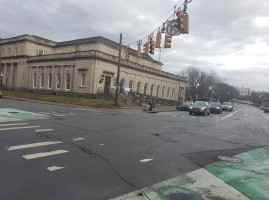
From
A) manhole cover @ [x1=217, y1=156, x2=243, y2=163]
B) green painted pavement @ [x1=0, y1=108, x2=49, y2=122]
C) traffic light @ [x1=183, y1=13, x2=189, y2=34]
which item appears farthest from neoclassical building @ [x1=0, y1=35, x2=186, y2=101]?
manhole cover @ [x1=217, y1=156, x2=243, y2=163]

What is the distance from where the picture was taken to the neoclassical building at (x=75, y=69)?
3994 centimetres

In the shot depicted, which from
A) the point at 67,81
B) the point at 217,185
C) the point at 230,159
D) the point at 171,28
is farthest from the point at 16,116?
the point at 67,81

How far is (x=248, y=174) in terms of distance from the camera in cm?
570

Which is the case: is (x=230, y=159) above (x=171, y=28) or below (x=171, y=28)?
below

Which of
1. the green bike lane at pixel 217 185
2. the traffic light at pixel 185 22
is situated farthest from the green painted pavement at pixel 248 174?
the traffic light at pixel 185 22

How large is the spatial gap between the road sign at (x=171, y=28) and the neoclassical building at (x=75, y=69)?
26.2 metres

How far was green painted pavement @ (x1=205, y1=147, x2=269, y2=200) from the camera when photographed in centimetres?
464

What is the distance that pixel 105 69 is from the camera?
134ft

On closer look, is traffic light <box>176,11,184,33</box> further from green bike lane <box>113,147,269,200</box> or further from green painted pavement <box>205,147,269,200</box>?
green bike lane <box>113,147,269,200</box>

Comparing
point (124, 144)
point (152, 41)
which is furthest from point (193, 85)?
point (124, 144)

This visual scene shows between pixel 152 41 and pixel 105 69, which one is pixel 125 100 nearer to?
pixel 105 69

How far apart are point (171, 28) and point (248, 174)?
9938 millimetres

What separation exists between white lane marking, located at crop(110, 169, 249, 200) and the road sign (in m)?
9.56

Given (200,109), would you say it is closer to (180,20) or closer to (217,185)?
(180,20)
